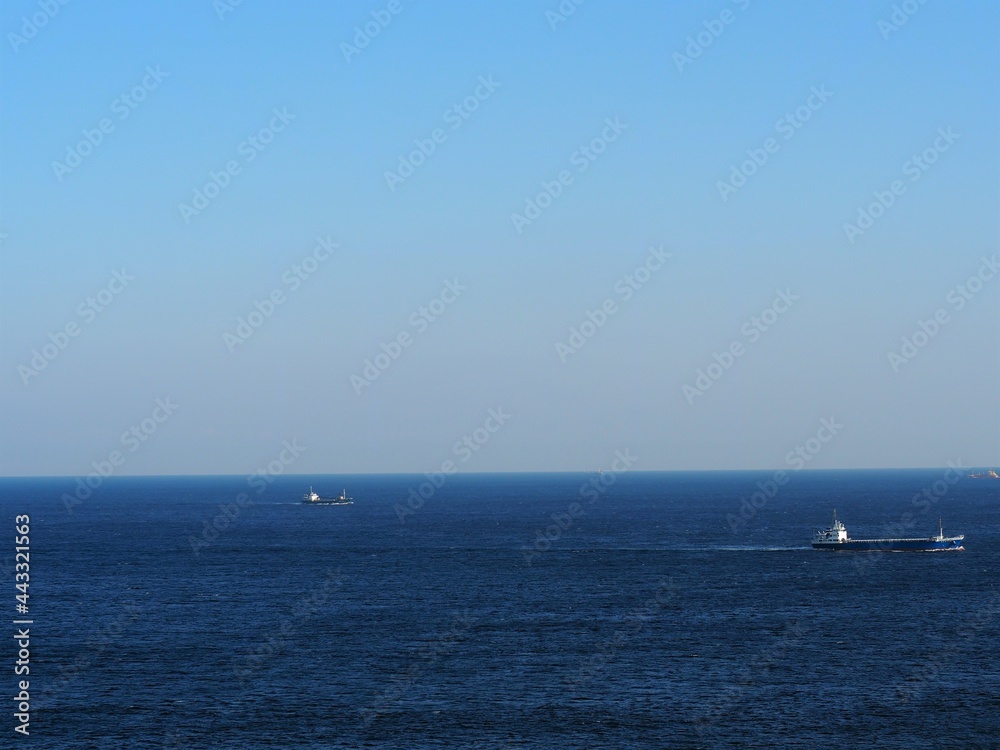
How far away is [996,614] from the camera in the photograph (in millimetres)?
125188

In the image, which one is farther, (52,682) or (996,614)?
(996,614)

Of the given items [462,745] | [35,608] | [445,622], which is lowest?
[462,745]

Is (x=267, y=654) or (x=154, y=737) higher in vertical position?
(x=267, y=654)

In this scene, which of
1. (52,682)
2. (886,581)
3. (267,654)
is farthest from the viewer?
(886,581)

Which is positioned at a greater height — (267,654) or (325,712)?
(267,654)

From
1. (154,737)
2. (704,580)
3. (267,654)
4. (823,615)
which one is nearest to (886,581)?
(704,580)

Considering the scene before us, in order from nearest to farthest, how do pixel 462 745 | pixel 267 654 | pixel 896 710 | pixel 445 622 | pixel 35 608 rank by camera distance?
pixel 462 745
pixel 896 710
pixel 267 654
pixel 445 622
pixel 35 608

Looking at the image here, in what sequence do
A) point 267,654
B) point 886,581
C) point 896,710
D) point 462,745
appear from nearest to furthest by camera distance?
point 462,745, point 896,710, point 267,654, point 886,581

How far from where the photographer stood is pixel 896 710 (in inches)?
3305

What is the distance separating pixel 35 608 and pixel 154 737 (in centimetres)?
6212

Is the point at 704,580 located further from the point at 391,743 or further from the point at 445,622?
the point at 391,743

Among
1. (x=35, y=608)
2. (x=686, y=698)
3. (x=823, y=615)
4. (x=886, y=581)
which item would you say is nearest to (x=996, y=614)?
(x=823, y=615)

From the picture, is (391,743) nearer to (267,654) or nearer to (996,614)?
(267,654)

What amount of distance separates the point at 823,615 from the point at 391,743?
65.1 meters
